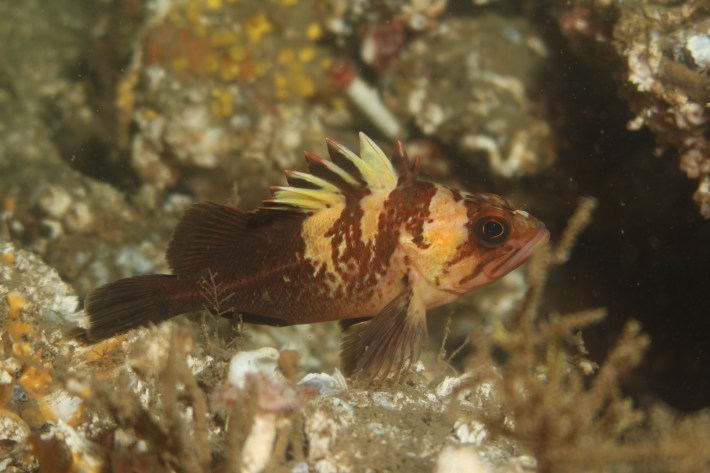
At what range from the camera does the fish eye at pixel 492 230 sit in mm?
3367

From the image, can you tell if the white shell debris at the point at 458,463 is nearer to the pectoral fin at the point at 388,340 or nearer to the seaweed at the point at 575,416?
the seaweed at the point at 575,416

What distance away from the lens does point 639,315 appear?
5285 mm

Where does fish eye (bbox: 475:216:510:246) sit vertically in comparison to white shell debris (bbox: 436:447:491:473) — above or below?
above

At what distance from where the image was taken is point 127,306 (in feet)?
11.6

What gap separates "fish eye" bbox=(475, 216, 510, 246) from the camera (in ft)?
11.0

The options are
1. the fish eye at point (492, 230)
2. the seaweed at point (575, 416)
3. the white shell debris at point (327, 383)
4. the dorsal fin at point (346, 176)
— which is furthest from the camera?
the dorsal fin at point (346, 176)

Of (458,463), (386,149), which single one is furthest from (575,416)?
(386,149)

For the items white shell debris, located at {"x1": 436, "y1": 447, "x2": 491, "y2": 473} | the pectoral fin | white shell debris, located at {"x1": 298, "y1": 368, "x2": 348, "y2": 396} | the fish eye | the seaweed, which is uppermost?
the fish eye

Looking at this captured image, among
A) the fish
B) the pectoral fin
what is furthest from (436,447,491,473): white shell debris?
the fish

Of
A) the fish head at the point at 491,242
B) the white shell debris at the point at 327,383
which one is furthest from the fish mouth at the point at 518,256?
the white shell debris at the point at 327,383

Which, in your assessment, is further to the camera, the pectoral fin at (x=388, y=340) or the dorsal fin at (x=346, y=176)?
the dorsal fin at (x=346, y=176)

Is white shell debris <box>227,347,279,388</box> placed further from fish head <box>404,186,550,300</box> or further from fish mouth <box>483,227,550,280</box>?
fish mouth <box>483,227,550,280</box>

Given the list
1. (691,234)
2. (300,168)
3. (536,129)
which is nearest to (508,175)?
(536,129)

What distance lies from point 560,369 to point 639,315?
3636mm
